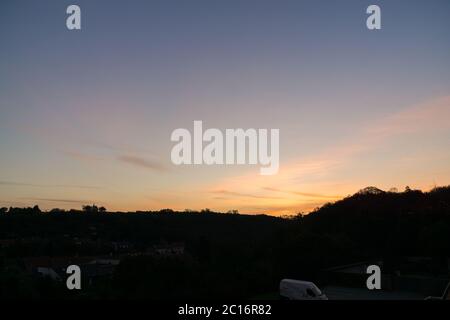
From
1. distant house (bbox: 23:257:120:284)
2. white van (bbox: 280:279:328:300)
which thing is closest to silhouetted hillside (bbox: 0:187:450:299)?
distant house (bbox: 23:257:120:284)

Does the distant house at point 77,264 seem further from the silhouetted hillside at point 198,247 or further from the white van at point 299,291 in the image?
the white van at point 299,291

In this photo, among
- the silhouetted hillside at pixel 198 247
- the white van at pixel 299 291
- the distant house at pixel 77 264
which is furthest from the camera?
the distant house at pixel 77 264

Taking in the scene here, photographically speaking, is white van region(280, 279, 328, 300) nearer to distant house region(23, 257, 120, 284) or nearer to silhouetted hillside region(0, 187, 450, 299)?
silhouetted hillside region(0, 187, 450, 299)

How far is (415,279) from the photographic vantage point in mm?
20484

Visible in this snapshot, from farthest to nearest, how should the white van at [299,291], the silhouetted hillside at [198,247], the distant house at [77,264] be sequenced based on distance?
the distant house at [77,264] < the silhouetted hillside at [198,247] < the white van at [299,291]

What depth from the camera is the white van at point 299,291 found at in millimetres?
14148

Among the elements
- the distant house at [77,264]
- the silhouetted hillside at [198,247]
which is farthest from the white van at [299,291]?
the distant house at [77,264]

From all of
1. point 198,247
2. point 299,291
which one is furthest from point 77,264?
point 299,291

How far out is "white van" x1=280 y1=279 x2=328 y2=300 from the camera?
14.1m

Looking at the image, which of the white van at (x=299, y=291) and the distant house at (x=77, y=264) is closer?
the white van at (x=299, y=291)

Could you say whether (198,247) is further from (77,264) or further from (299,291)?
(299,291)

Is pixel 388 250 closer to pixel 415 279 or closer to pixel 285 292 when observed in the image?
pixel 415 279
